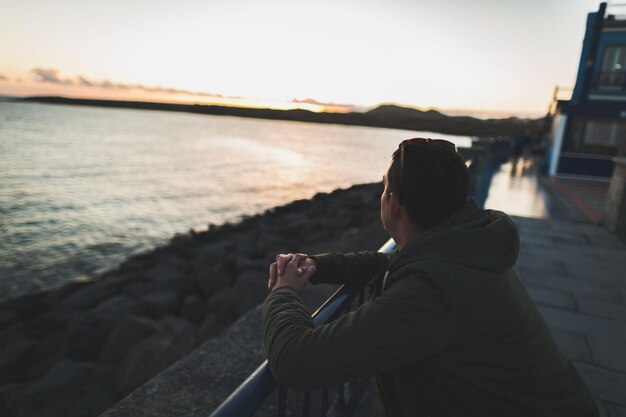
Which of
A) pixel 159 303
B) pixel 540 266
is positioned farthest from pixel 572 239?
pixel 159 303

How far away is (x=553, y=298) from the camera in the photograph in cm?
490

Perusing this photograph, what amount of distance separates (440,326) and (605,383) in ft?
10.0

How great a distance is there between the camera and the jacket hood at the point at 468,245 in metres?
1.37

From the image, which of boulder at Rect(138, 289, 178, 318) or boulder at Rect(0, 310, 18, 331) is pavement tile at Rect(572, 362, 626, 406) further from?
boulder at Rect(0, 310, 18, 331)

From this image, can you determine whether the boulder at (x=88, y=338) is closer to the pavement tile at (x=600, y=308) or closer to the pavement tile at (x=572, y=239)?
the pavement tile at (x=600, y=308)

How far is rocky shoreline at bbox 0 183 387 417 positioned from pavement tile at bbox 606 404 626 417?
15.1 feet

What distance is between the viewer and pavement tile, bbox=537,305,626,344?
4.06 meters

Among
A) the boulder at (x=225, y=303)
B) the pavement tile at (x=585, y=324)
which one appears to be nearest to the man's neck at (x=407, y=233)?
the pavement tile at (x=585, y=324)

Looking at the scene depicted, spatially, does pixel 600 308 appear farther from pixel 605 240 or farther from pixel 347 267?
pixel 347 267

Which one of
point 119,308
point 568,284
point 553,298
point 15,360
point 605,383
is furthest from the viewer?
point 119,308

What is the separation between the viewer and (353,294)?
214cm

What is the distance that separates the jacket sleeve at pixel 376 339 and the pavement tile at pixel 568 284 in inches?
187

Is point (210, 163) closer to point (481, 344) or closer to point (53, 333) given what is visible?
point (53, 333)

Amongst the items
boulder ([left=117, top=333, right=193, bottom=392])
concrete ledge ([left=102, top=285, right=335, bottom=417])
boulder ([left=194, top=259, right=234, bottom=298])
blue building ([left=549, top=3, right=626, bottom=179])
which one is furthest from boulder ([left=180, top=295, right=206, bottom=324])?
blue building ([left=549, top=3, right=626, bottom=179])
